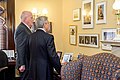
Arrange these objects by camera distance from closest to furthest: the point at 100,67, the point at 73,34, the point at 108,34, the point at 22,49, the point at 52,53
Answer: the point at 100,67 → the point at 52,53 → the point at 22,49 → the point at 108,34 → the point at 73,34

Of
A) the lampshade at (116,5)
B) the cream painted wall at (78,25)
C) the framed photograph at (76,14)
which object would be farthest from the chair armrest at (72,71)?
the framed photograph at (76,14)


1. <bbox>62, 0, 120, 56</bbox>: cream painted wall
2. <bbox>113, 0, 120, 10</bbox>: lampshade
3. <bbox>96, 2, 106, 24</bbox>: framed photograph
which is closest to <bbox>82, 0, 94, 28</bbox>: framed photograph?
<bbox>62, 0, 120, 56</bbox>: cream painted wall

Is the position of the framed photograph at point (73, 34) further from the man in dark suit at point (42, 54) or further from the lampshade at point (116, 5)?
the man in dark suit at point (42, 54)

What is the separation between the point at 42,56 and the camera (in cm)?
339

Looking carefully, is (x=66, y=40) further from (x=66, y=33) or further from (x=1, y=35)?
(x=1, y=35)

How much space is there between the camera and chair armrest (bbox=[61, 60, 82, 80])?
3.34 meters

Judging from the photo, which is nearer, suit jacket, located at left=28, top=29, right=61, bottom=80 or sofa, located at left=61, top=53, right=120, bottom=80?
sofa, located at left=61, top=53, right=120, bottom=80

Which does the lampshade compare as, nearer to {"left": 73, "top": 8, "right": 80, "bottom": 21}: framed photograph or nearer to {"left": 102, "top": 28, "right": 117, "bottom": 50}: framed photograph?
{"left": 102, "top": 28, "right": 117, "bottom": 50}: framed photograph

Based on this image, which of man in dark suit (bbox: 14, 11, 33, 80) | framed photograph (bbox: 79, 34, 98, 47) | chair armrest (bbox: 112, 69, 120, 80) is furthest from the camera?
framed photograph (bbox: 79, 34, 98, 47)

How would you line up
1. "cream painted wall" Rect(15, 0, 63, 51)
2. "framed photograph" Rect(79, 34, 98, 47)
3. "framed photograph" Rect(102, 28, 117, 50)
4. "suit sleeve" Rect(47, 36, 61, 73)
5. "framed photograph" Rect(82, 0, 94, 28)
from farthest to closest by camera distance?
"cream painted wall" Rect(15, 0, 63, 51)
"framed photograph" Rect(82, 0, 94, 28)
"framed photograph" Rect(79, 34, 98, 47)
"framed photograph" Rect(102, 28, 117, 50)
"suit sleeve" Rect(47, 36, 61, 73)

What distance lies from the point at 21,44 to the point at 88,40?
213cm

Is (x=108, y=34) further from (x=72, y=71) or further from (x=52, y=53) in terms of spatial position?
(x=52, y=53)

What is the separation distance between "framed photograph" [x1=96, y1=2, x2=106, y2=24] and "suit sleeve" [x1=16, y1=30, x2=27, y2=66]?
1.82m

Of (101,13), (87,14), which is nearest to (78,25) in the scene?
(87,14)
